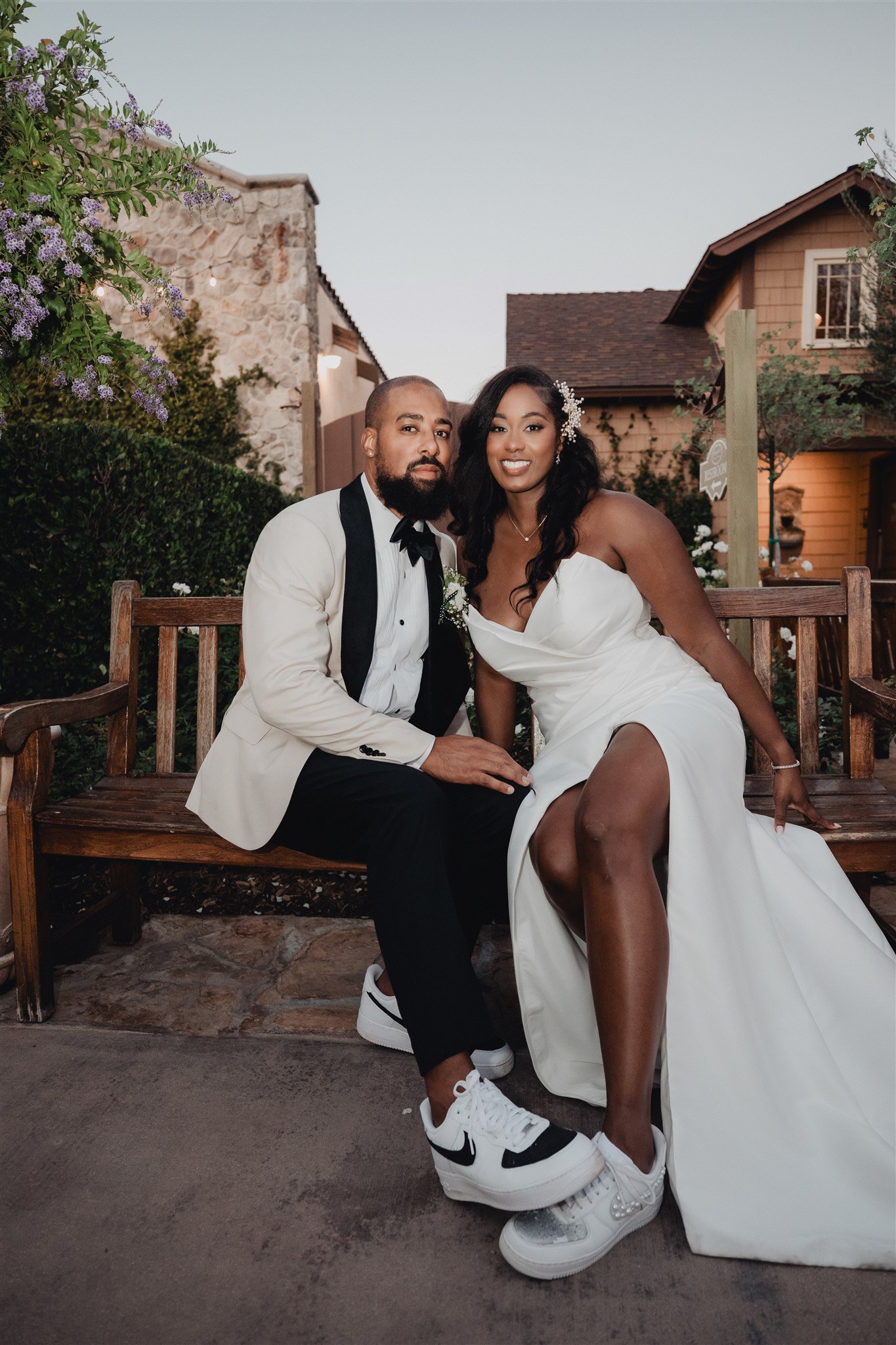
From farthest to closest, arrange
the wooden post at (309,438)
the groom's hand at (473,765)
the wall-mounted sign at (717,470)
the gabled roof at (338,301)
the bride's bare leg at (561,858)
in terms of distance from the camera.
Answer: the gabled roof at (338,301)
the wooden post at (309,438)
the wall-mounted sign at (717,470)
the groom's hand at (473,765)
the bride's bare leg at (561,858)

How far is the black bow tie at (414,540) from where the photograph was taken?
2646mm

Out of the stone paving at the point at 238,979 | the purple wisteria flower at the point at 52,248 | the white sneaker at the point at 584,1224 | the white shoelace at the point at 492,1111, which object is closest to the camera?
the white sneaker at the point at 584,1224

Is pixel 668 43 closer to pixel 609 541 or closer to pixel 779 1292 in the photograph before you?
pixel 609 541

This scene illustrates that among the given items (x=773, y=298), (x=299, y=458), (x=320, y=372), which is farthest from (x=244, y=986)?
(x=773, y=298)

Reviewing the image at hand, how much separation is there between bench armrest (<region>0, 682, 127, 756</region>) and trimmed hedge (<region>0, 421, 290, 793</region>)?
185 cm

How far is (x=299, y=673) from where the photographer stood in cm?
233

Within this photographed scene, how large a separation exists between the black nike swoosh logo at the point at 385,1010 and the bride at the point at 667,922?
0.40 m

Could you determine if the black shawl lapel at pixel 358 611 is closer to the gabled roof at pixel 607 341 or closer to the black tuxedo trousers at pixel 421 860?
the black tuxedo trousers at pixel 421 860

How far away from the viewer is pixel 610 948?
1.81 m

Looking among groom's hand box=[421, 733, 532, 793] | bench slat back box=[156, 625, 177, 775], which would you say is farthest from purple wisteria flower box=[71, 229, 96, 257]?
groom's hand box=[421, 733, 532, 793]

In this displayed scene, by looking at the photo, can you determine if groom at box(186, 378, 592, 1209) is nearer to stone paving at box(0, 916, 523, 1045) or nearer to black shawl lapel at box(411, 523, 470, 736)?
black shawl lapel at box(411, 523, 470, 736)

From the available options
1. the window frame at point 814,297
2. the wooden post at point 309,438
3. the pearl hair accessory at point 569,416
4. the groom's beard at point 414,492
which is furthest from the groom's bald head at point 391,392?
the window frame at point 814,297

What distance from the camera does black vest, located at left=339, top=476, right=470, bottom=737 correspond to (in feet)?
8.27

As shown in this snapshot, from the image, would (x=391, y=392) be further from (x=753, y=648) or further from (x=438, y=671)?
(x=753, y=648)
